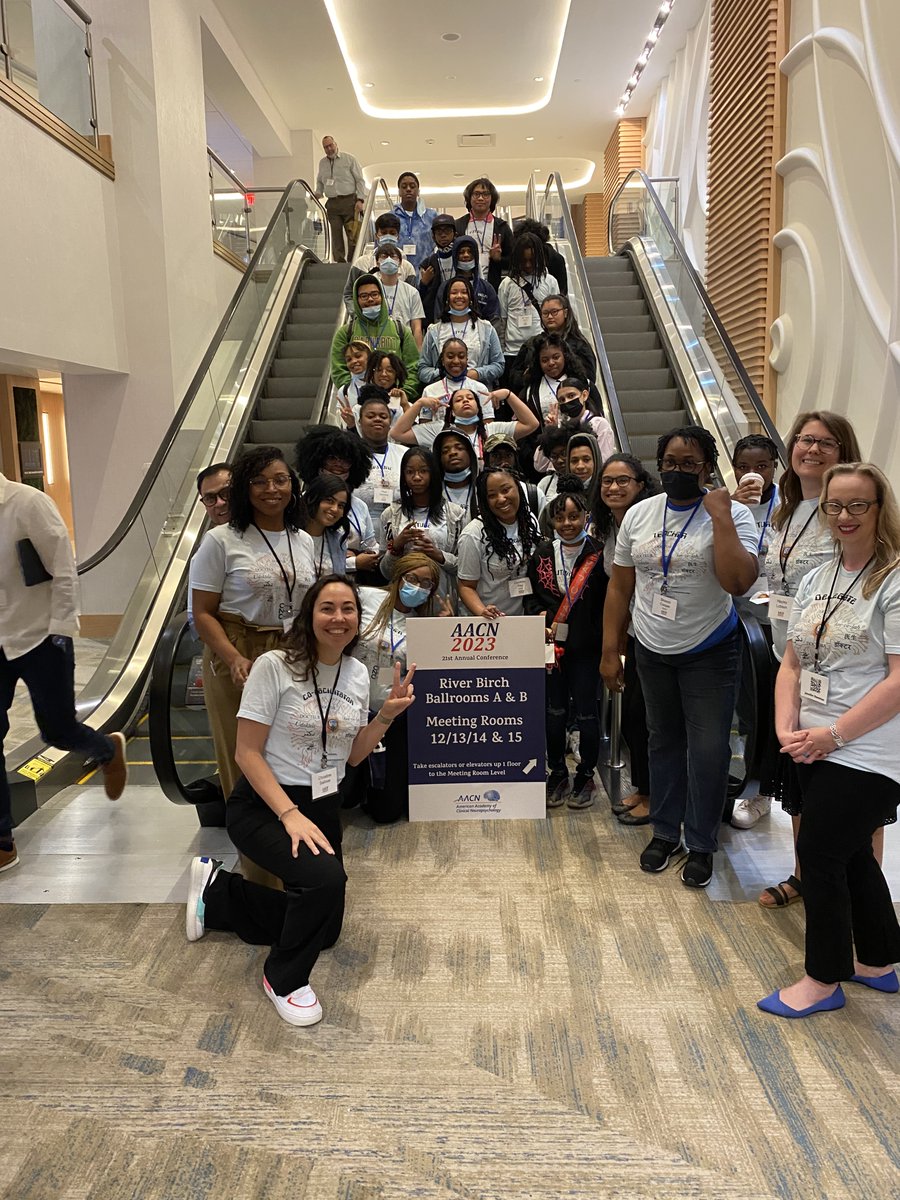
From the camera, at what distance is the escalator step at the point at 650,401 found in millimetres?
7346

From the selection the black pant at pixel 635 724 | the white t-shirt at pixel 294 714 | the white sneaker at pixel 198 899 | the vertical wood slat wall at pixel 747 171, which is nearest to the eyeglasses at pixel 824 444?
the black pant at pixel 635 724

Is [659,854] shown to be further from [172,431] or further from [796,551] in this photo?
[172,431]

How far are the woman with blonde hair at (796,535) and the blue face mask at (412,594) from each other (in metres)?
1.46

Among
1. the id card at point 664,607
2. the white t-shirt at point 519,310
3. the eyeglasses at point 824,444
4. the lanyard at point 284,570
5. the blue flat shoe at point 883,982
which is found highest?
the white t-shirt at point 519,310

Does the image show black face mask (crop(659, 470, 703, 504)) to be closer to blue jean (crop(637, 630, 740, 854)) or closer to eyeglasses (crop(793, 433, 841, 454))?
eyeglasses (crop(793, 433, 841, 454))

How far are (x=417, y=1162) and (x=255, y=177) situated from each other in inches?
709

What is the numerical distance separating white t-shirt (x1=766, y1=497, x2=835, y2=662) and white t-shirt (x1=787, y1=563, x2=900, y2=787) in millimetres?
506

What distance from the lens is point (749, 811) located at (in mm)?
3896

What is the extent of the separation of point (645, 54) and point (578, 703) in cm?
1316

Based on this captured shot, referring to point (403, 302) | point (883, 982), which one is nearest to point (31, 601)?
point (883, 982)

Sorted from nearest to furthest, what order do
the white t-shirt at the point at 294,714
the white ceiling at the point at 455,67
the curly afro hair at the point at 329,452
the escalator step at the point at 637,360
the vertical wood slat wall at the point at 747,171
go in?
the white t-shirt at the point at 294,714
the curly afro hair at the point at 329,452
the escalator step at the point at 637,360
the vertical wood slat wall at the point at 747,171
the white ceiling at the point at 455,67

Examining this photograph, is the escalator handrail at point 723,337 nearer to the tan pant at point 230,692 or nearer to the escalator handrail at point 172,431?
the tan pant at point 230,692

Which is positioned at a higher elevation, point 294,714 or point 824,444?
point 824,444

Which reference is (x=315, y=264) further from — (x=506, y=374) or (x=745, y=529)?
(x=745, y=529)
